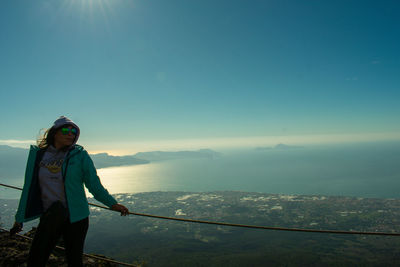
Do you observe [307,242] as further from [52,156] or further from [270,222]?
[52,156]

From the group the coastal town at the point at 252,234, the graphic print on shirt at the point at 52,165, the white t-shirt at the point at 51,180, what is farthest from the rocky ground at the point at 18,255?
the coastal town at the point at 252,234

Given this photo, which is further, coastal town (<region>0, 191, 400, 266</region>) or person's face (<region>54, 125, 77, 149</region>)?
coastal town (<region>0, 191, 400, 266</region>)

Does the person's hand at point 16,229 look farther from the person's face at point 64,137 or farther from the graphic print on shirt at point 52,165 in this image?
the person's face at point 64,137

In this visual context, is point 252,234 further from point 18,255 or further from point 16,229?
point 16,229

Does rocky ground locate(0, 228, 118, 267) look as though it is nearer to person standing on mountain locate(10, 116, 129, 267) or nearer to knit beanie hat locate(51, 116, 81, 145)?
person standing on mountain locate(10, 116, 129, 267)

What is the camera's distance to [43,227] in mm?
2271

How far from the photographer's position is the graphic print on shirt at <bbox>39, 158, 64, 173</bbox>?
2373 millimetres

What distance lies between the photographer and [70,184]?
7.82 ft

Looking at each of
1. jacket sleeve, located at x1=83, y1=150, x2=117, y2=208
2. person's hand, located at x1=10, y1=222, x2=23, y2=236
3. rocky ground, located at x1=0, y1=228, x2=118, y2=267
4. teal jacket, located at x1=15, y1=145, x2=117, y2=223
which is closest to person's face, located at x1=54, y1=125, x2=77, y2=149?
teal jacket, located at x1=15, y1=145, x2=117, y2=223

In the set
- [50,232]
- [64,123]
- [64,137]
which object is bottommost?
[50,232]

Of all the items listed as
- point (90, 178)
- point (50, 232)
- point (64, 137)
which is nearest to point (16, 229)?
point (50, 232)

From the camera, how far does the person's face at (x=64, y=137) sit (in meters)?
2.53

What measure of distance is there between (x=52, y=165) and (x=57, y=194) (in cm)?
33

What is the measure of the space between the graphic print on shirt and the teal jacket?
7cm
